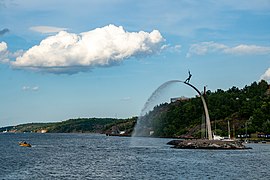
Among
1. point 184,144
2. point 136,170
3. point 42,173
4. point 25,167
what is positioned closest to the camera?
point 42,173

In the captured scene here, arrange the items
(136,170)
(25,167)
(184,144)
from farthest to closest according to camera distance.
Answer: (184,144), (25,167), (136,170)

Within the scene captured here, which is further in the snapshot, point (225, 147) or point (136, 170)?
point (225, 147)

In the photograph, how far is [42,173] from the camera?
267 ft

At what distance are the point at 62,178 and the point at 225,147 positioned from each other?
80222mm

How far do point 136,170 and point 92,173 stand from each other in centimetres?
911

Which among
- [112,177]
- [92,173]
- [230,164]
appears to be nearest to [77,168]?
[92,173]

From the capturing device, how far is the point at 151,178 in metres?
75.1

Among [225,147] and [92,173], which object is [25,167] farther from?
[225,147]

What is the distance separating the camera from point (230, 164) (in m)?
97.7

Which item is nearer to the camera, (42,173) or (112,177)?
(112,177)

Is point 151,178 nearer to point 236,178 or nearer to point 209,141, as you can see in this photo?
point 236,178

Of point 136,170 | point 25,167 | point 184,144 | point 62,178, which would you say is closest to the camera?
point 62,178

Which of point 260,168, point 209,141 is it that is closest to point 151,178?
point 260,168

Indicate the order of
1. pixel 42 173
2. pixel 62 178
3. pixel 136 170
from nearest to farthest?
pixel 62 178 → pixel 42 173 → pixel 136 170
